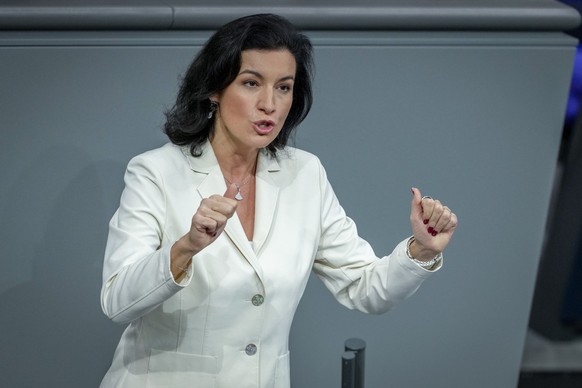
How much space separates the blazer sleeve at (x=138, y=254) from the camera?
2.15 meters

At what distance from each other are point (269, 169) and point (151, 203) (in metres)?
0.31

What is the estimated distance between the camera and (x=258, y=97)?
2344 mm

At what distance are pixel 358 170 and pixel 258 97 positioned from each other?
0.95 m

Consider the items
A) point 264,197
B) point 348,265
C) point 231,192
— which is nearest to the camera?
point 231,192

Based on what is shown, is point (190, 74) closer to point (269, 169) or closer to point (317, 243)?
point (269, 169)

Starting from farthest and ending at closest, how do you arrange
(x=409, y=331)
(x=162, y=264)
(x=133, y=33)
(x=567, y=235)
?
(x=567, y=235)
(x=409, y=331)
(x=133, y=33)
(x=162, y=264)

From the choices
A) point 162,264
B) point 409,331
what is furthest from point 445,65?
point 162,264

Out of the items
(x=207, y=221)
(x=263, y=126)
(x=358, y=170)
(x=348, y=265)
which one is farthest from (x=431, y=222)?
(x=358, y=170)

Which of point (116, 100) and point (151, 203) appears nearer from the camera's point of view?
point (151, 203)

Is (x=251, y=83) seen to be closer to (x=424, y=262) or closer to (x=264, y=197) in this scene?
(x=264, y=197)

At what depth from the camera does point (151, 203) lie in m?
2.33

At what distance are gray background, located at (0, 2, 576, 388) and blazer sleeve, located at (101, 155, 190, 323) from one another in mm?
643

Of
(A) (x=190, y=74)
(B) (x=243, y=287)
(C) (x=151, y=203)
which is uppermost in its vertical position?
(A) (x=190, y=74)


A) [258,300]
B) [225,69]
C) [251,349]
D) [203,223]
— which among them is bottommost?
[251,349]
